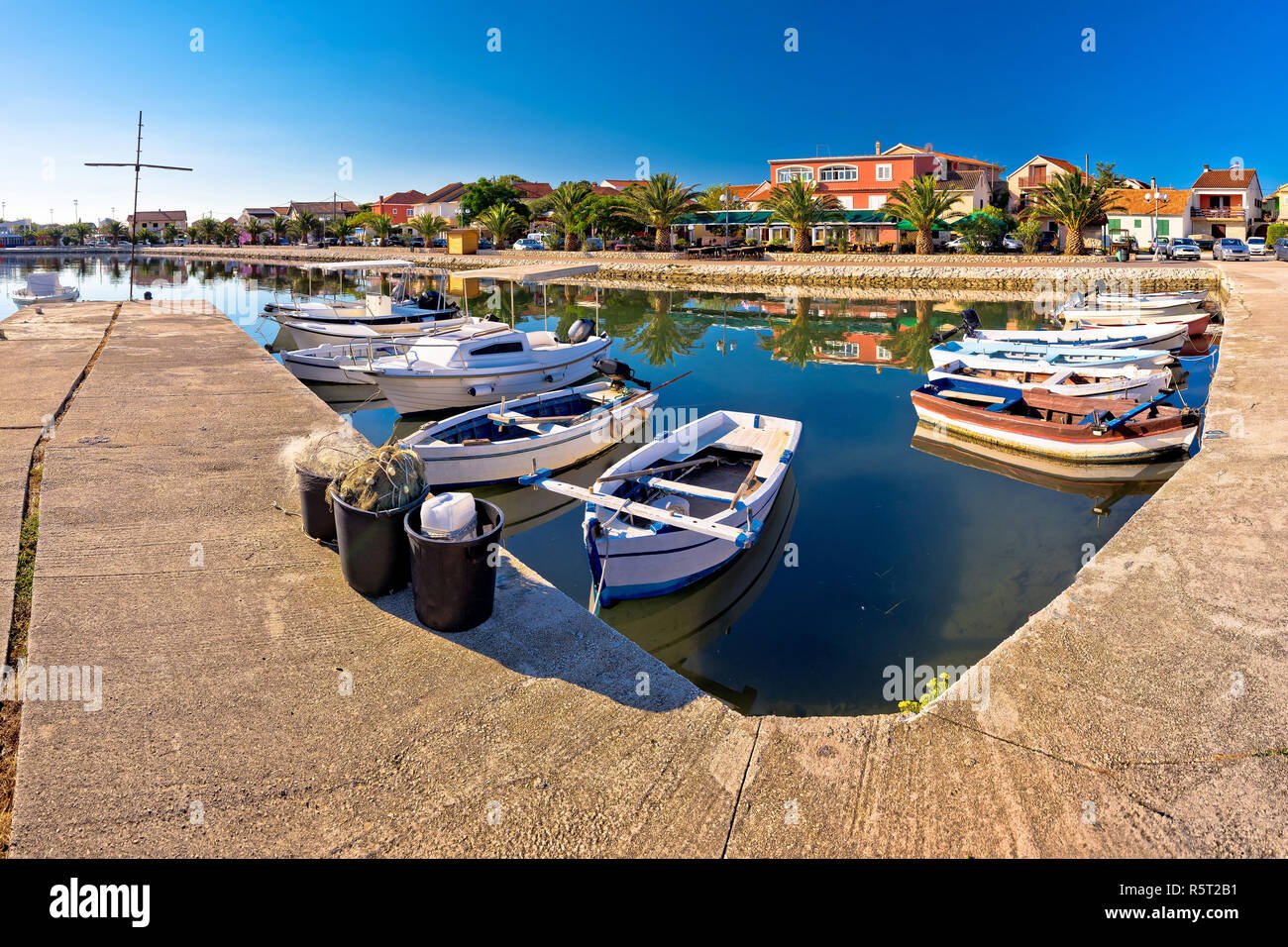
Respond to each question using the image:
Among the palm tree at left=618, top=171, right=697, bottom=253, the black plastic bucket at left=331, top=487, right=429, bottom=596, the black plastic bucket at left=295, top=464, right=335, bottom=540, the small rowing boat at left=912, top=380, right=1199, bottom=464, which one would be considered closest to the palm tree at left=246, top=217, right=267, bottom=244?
the palm tree at left=618, top=171, right=697, bottom=253

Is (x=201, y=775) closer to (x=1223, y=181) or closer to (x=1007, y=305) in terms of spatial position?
(x=1007, y=305)

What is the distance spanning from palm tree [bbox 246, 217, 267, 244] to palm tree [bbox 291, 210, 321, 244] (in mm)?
14529

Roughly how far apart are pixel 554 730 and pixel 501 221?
82.4 metres

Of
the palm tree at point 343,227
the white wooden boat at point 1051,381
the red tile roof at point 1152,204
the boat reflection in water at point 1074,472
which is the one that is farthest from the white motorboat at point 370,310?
the palm tree at point 343,227

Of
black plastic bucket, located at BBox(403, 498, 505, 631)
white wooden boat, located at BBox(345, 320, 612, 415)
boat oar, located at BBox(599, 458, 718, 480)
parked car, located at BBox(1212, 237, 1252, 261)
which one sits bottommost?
black plastic bucket, located at BBox(403, 498, 505, 631)

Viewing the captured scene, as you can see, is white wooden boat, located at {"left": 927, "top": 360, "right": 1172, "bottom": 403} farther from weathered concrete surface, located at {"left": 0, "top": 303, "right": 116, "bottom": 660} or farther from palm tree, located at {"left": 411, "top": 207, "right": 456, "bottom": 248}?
palm tree, located at {"left": 411, "top": 207, "right": 456, "bottom": 248}

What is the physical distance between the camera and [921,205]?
5378 cm

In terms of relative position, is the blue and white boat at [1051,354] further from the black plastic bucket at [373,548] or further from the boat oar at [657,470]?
the black plastic bucket at [373,548]

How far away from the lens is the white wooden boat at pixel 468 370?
16.1m

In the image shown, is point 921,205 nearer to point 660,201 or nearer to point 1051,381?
point 660,201

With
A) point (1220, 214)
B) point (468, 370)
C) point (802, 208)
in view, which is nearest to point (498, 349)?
point (468, 370)

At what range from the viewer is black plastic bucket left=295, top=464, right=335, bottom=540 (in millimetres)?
5910

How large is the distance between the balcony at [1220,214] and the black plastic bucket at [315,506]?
278ft

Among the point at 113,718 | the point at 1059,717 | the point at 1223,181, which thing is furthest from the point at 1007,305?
the point at 1223,181
